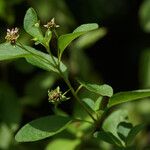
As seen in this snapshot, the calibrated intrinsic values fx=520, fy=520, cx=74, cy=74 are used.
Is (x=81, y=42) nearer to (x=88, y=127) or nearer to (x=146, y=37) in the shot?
(x=146, y=37)

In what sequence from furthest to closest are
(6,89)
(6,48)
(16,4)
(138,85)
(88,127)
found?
(138,85)
(16,4)
(6,89)
(88,127)
(6,48)

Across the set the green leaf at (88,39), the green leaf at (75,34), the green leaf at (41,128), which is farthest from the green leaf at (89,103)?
the green leaf at (88,39)

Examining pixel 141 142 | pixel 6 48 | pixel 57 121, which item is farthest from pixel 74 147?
pixel 6 48

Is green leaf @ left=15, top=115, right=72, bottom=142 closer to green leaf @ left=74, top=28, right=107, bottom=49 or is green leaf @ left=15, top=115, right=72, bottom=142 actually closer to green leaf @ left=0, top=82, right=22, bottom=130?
green leaf @ left=0, top=82, right=22, bottom=130

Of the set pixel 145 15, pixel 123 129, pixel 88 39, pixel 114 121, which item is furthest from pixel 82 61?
pixel 123 129

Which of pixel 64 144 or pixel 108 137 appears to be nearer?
pixel 108 137

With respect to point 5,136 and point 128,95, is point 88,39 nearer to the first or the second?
point 5,136
